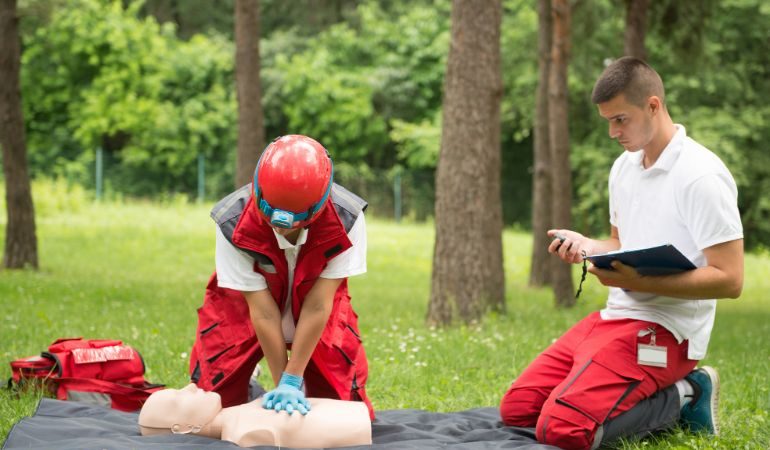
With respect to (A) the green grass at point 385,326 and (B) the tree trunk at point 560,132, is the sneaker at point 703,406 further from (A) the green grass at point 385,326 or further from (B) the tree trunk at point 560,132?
(B) the tree trunk at point 560,132

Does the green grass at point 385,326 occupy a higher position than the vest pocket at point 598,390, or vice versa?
Answer: the vest pocket at point 598,390

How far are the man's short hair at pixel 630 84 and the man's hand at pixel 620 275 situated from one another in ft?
2.75

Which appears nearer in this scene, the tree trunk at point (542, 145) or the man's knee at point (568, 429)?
the man's knee at point (568, 429)

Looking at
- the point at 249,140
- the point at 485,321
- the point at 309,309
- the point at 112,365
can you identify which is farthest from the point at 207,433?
the point at 249,140

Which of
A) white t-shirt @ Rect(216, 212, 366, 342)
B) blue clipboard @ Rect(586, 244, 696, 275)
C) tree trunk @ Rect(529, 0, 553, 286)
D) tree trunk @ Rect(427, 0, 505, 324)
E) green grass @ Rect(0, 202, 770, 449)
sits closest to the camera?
blue clipboard @ Rect(586, 244, 696, 275)

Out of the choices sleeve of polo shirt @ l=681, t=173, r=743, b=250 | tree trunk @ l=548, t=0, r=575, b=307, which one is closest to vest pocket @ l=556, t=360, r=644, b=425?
sleeve of polo shirt @ l=681, t=173, r=743, b=250

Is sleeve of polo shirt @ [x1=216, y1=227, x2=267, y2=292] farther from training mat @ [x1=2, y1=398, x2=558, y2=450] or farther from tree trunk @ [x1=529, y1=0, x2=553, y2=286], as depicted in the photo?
tree trunk @ [x1=529, y1=0, x2=553, y2=286]

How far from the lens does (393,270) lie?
61.3ft

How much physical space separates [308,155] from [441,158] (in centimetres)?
479

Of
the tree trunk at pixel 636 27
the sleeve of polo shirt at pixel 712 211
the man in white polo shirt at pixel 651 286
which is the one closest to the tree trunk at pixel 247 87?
the tree trunk at pixel 636 27

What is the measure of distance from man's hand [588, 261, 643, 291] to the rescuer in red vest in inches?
46.4

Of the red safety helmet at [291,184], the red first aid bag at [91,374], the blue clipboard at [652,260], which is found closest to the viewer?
the red safety helmet at [291,184]

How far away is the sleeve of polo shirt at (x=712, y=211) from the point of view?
14.9ft

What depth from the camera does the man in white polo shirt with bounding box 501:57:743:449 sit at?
4.60 metres
